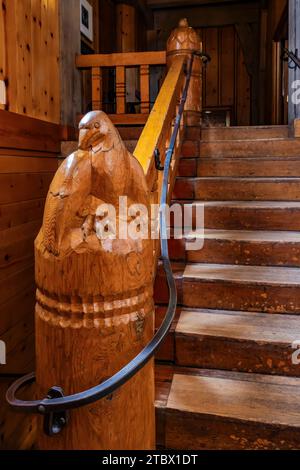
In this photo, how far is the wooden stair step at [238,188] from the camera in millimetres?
2467

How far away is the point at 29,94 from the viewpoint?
7.75ft

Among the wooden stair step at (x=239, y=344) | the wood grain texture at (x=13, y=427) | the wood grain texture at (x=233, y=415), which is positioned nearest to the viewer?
the wood grain texture at (x=233, y=415)

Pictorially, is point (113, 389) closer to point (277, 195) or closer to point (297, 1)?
point (277, 195)

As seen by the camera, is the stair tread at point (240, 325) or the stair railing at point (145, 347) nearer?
the stair railing at point (145, 347)

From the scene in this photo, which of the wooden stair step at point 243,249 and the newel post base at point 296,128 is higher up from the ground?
the newel post base at point 296,128

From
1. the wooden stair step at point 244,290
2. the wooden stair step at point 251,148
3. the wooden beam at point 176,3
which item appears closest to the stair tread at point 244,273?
the wooden stair step at point 244,290

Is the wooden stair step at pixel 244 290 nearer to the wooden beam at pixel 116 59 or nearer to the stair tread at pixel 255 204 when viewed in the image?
the stair tread at pixel 255 204

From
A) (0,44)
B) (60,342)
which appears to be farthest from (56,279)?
(0,44)

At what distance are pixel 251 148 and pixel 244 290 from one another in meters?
1.42

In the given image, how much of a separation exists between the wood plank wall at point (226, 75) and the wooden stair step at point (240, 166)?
4.71 metres

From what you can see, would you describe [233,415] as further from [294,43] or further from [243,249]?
[294,43]

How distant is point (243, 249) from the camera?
6.76 ft

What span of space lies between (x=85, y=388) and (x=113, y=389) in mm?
72

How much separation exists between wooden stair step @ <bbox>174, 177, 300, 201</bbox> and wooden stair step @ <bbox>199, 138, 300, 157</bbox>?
1.17ft
